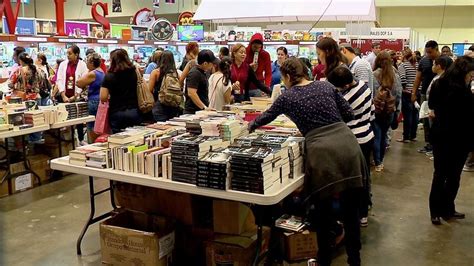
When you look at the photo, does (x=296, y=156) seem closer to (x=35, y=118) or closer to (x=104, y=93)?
(x=104, y=93)

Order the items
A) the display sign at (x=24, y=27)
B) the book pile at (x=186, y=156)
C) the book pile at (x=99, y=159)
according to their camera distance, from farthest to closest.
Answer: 1. the display sign at (x=24, y=27)
2. the book pile at (x=99, y=159)
3. the book pile at (x=186, y=156)

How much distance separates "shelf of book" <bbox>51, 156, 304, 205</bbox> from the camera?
275 centimetres

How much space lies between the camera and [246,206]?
3.38 m

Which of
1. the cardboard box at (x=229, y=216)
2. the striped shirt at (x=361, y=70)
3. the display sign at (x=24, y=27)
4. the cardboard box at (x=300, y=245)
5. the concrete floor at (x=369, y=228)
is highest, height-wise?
the display sign at (x=24, y=27)

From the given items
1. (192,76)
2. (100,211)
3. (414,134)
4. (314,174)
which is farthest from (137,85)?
(414,134)

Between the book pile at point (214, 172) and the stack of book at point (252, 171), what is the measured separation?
0.14 ft

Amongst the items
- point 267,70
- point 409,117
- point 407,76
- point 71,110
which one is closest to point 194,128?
point 267,70

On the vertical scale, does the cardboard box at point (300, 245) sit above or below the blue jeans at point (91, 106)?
below

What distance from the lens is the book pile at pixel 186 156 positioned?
9.68 ft

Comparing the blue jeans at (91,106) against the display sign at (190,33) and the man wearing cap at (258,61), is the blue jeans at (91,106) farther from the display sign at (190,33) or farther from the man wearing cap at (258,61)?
the display sign at (190,33)

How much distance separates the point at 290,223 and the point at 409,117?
17.0 feet

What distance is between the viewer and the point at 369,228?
4.30 meters

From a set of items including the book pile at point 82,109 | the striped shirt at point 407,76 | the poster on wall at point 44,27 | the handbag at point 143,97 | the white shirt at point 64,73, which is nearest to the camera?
the handbag at point 143,97

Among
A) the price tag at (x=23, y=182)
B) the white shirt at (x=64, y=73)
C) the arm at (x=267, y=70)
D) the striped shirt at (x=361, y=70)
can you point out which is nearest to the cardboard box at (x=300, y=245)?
the striped shirt at (x=361, y=70)
